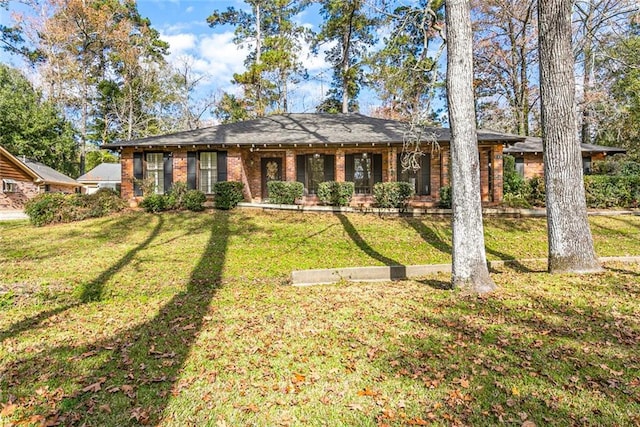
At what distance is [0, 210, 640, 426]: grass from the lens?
254 centimetres

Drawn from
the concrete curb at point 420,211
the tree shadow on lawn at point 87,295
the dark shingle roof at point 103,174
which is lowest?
the tree shadow on lawn at point 87,295

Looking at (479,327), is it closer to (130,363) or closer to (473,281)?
(473,281)

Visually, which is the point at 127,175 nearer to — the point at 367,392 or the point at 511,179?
the point at 367,392

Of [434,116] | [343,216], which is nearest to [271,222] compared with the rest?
[343,216]

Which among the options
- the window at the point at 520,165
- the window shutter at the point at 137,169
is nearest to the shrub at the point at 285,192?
the window shutter at the point at 137,169

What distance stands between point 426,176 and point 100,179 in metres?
27.7

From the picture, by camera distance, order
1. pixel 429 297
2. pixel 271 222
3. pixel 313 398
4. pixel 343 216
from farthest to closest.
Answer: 1. pixel 343 216
2. pixel 271 222
3. pixel 429 297
4. pixel 313 398

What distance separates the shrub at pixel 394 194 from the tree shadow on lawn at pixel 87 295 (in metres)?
7.99

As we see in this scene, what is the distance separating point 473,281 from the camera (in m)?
5.20

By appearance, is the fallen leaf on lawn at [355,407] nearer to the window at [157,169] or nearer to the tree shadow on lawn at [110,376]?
the tree shadow on lawn at [110,376]

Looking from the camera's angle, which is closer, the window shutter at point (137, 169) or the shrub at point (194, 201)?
the shrub at point (194, 201)

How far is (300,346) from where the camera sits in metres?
3.62

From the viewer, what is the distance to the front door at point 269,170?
51.2ft

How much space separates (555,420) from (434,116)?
86.2 ft
